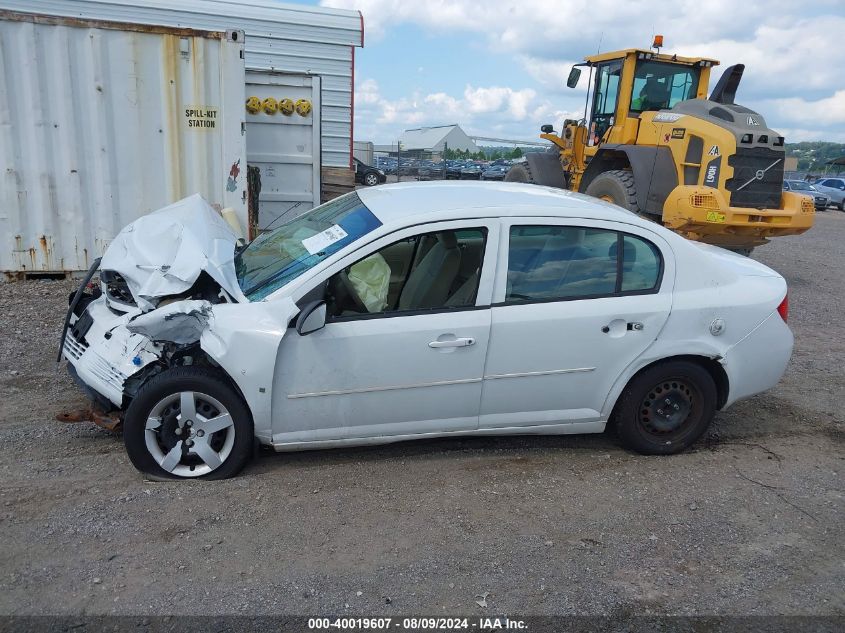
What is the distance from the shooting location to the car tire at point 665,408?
4.00 m

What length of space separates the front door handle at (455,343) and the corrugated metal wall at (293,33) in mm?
8873

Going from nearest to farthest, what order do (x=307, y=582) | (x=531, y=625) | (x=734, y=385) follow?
1. (x=531, y=625)
2. (x=307, y=582)
3. (x=734, y=385)

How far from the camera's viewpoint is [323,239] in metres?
3.89

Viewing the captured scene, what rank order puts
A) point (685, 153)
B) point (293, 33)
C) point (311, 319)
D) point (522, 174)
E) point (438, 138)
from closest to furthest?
point (311, 319) < point (685, 153) < point (293, 33) < point (522, 174) < point (438, 138)

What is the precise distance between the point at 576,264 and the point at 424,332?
102 cm

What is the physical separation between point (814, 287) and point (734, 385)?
22.5 feet

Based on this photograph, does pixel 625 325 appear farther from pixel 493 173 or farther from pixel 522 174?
pixel 493 173

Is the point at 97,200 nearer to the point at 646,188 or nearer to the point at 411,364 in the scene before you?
the point at 411,364

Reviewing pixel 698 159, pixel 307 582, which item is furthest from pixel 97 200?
pixel 698 159

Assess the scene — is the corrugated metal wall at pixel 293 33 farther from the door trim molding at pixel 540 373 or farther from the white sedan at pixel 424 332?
the door trim molding at pixel 540 373

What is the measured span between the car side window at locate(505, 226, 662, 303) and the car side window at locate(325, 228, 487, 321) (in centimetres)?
23

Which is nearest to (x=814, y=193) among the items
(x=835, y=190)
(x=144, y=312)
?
(x=835, y=190)

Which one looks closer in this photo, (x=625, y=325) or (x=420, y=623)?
(x=420, y=623)

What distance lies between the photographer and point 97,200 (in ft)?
24.8
